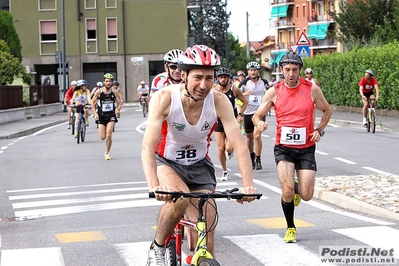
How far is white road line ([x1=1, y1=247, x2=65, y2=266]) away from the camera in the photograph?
27.4ft

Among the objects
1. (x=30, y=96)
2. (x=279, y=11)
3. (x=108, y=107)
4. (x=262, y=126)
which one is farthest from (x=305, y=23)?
(x=262, y=126)

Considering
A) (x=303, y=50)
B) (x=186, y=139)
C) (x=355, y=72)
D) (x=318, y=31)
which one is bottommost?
(x=186, y=139)

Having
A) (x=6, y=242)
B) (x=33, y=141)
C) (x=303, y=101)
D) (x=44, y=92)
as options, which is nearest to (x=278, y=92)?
(x=303, y=101)

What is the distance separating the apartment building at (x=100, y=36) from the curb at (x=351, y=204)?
6077 centimetres

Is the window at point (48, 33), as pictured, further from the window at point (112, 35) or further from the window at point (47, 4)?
the window at point (112, 35)

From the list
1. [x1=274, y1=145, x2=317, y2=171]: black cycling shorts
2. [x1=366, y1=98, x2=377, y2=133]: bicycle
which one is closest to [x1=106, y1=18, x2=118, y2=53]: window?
[x1=366, y1=98, x2=377, y2=133]: bicycle

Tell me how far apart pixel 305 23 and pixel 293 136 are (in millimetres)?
102129

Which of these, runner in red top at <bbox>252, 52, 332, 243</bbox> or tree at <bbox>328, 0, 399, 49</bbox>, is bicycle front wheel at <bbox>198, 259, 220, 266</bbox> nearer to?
runner in red top at <bbox>252, 52, 332, 243</bbox>

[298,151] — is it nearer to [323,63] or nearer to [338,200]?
[338,200]

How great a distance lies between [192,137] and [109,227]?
454 centimetres

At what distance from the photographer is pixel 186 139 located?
6.28 meters

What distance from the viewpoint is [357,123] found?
3244 cm

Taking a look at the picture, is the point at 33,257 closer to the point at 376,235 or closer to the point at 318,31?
the point at 376,235

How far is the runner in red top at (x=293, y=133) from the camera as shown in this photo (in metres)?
9.22
